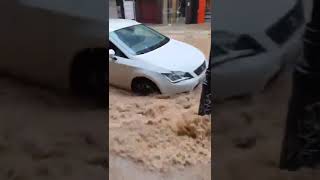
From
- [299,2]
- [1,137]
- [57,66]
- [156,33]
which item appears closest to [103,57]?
[57,66]

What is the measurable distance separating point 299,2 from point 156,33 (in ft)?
6.24

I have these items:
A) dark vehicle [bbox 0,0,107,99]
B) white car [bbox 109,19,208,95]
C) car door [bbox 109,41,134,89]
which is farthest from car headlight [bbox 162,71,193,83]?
dark vehicle [bbox 0,0,107,99]

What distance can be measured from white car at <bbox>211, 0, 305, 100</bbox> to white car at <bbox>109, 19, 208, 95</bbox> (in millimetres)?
1372

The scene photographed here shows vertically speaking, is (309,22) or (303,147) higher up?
(309,22)

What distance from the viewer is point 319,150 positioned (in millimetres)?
1285

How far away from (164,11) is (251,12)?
2328mm

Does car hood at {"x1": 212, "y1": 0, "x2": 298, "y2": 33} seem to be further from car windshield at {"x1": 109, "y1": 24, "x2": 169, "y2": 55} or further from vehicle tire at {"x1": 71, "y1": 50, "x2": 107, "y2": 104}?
car windshield at {"x1": 109, "y1": 24, "x2": 169, "y2": 55}

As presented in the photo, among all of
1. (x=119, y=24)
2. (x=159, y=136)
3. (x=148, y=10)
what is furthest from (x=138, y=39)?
(x=159, y=136)

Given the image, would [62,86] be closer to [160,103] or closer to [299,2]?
[299,2]

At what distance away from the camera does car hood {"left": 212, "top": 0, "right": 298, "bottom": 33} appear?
117 centimetres

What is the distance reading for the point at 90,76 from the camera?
1236 millimetres

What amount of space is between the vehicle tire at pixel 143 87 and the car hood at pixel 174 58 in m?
0.13

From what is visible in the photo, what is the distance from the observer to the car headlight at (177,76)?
2.74m

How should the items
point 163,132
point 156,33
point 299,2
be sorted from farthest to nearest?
point 156,33, point 163,132, point 299,2
